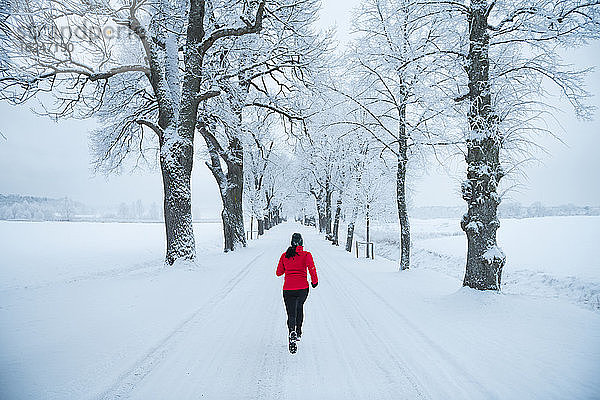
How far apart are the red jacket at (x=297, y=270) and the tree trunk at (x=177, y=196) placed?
7354mm

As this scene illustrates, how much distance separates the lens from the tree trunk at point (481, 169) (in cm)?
822

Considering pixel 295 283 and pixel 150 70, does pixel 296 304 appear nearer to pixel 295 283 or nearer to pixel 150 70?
pixel 295 283

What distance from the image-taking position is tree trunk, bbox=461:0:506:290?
8219mm

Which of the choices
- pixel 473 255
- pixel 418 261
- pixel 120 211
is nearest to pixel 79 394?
pixel 473 255

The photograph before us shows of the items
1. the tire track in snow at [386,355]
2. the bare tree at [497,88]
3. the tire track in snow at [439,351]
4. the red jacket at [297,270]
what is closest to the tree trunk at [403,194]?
the bare tree at [497,88]

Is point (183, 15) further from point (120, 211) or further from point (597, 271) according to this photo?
point (120, 211)

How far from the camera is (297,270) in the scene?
221 inches

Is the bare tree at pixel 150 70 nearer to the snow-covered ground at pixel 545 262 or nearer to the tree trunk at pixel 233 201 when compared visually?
the tree trunk at pixel 233 201

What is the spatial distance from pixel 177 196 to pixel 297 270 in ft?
25.5

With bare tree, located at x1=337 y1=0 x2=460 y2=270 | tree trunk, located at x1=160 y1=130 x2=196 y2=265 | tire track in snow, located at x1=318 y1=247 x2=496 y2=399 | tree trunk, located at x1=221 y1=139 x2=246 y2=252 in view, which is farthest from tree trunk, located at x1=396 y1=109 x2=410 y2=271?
tree trunk, located at x1=221 y1=139 x2=246 y2=252

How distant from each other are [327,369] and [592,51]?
9.25m

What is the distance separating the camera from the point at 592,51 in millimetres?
7801

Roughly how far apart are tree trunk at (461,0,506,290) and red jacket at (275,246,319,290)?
5017 millimetres

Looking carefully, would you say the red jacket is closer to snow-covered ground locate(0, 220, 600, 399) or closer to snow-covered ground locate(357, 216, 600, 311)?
snow-covered ground locate(0, 220, 600, 399)
